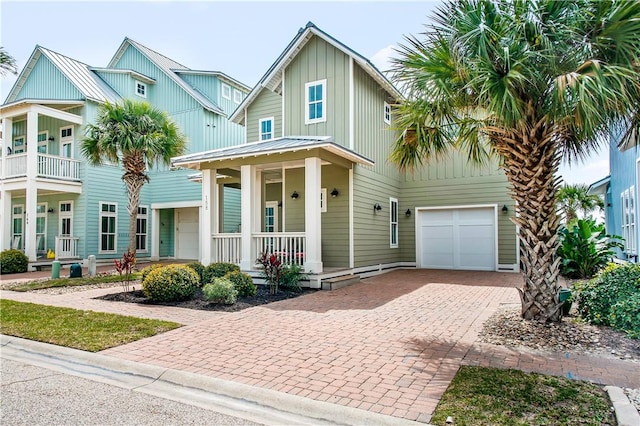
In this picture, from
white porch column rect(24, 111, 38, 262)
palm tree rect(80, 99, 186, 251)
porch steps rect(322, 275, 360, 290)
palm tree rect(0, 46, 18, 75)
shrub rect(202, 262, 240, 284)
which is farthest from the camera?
white porch column rect(24, 111, 38, 262)

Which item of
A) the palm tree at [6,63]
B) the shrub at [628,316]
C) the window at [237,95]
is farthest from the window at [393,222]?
the palm tree at [6,63]

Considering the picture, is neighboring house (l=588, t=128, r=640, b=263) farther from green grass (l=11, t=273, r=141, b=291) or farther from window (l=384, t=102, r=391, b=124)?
green grass (l=11, t=273, r=141, b=291)

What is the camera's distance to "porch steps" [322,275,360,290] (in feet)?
34.4

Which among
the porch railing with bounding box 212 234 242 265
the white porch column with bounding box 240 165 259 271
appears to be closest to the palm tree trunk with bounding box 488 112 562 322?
the white porch column with bounding box 240 165 259 271

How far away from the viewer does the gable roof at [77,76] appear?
18.4m

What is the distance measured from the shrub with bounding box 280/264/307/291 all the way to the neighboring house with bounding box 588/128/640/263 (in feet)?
25.5

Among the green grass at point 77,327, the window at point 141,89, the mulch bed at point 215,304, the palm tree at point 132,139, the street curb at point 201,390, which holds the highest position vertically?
the window at point 141,89

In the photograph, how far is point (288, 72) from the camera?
45.6 ft

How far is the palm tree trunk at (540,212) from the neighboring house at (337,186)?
448 centimetres

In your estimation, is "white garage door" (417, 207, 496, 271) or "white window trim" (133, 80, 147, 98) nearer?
"white garage door" (417, 207, 496, 271)

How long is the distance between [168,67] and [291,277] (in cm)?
1629

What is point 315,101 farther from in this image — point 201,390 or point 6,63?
point 201,390

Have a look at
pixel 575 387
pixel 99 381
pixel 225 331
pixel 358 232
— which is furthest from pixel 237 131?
pixel 575 387

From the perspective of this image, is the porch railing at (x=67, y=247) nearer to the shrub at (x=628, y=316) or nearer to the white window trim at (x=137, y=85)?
the white window trim at (x=137, y=85)
